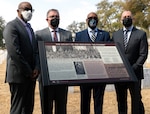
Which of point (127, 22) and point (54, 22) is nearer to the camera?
point (54, 22)

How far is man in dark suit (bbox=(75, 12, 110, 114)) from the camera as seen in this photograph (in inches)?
214

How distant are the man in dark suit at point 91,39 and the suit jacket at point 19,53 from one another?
1.15 m

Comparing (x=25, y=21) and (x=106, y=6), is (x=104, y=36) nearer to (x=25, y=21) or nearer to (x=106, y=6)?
(x=25, y=21)

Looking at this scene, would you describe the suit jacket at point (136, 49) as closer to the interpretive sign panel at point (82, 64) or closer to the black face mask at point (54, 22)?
the interpretive sign panel at point (82, 64)

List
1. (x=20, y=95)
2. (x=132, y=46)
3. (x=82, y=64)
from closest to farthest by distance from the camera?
(x=82, y=64), (x=20, y=95), (x=132, y=46)

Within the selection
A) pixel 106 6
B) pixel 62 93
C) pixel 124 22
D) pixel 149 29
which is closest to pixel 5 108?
pixel 62 93

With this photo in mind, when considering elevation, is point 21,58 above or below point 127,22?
below

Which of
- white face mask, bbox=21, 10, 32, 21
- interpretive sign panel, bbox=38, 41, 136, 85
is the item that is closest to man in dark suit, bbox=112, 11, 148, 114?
interpretive sign panel, bbox=38, 41, 136, 85

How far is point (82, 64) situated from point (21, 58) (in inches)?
33.7

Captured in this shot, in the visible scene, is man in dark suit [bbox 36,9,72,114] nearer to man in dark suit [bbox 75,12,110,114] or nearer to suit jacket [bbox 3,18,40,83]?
suit jacket [bbox 3,18,40,83]

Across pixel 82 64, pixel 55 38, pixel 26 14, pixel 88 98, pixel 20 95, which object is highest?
pixel 26 14

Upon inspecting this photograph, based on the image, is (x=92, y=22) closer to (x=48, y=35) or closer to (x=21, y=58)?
(x=48, y=35)

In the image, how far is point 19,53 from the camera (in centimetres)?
433

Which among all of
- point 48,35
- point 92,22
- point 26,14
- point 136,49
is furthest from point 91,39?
point 26,14
